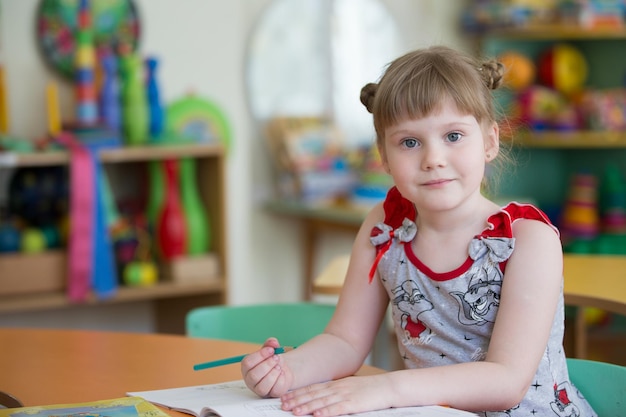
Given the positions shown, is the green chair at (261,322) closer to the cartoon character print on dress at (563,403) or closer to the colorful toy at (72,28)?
→ the cartoon character print on dress at (563,403)

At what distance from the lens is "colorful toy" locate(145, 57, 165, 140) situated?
10.2 ft

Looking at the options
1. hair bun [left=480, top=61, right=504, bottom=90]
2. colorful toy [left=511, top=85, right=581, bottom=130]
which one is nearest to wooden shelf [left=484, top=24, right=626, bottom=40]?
colorful toy [left=511, top=85, right=581, bottom=130]

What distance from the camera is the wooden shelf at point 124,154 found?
9.32 feet

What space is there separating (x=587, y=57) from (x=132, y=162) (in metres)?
2.11

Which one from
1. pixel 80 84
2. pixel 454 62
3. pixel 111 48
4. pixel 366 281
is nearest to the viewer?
pixel 454 62

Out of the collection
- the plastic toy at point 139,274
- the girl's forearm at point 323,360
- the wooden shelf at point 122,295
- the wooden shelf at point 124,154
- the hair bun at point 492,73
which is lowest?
the wooden shelf at point 122,295

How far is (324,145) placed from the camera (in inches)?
149

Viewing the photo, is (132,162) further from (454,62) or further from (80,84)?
(454,62)

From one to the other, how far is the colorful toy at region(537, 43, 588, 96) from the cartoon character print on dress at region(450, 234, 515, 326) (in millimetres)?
3032

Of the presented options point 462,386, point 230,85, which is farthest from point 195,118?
point 462,386

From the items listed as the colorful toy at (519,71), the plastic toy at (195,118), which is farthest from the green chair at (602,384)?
the colorful toy at (519,71)

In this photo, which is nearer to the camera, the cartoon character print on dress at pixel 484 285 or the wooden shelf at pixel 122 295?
the cartoon character print on dress at pixel 484 285

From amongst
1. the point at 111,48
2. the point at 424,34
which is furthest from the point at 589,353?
the point at 111,48

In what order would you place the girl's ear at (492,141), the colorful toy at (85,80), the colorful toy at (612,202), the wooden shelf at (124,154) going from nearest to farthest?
the girl's ear at (492,141), the wooden shelf at (124,154), the colorful toy at (85,80), the colorful toy at (612,202)
